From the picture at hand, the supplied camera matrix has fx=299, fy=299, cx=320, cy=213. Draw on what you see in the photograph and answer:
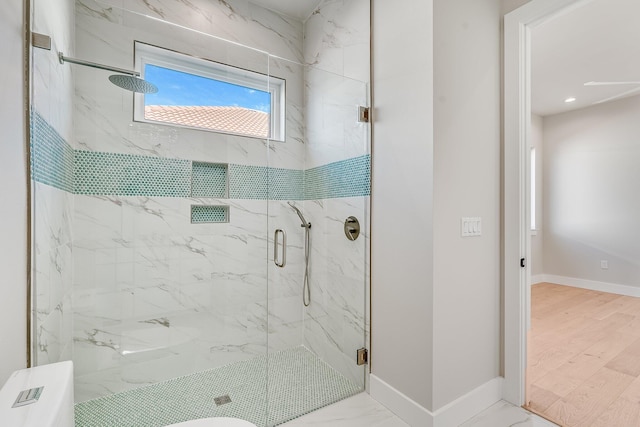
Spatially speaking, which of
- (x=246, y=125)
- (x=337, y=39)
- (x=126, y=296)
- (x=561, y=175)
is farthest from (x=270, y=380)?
(x=561, y=175)

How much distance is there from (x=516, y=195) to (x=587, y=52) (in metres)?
2.51

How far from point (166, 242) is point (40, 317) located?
0.79m

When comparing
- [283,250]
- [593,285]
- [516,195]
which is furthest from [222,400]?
[593,285]

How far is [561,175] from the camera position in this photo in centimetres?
489

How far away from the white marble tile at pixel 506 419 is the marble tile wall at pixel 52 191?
7.21 feet

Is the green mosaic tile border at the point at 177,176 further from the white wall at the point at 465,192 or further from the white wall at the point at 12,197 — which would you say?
the white wall at the point at 465,192

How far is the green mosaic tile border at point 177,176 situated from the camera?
148cm

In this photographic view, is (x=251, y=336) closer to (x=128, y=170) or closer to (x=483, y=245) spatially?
(x=128, y=170)

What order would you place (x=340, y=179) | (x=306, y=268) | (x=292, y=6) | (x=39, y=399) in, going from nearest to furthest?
(x=39, y=399)
(x=340, y=179)
(x=306, y=268)
(x=292, y=6)

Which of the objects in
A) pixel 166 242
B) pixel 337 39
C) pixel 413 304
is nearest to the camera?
pixel 413 304

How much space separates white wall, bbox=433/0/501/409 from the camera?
1605 millimetres

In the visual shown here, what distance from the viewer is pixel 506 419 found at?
66.3 inches

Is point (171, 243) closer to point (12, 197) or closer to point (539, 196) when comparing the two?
point (12, 197)

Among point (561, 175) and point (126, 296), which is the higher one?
point (561, 175)
